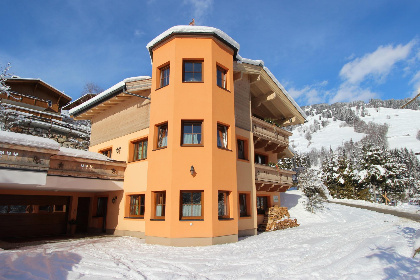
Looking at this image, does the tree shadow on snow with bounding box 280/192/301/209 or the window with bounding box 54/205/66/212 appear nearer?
the window with bounding box 54/205/66/212

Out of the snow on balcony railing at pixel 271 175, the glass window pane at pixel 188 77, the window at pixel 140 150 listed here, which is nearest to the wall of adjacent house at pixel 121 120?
the window at pixel 140 150

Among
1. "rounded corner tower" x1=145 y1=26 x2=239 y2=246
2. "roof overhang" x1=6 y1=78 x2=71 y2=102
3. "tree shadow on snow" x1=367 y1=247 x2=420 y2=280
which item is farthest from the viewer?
"roof overhang" x1=6 y1=78 x2=71 y2=102

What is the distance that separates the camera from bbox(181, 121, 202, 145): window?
13297 mm

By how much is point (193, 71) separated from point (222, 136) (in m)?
3.89

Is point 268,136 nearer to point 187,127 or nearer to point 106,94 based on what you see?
point 187,127

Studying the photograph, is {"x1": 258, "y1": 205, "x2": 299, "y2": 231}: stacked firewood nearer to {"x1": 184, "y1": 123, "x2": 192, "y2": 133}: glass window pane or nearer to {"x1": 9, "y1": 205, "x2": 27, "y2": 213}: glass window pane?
{"x1": 184, "y1": 123, "x2": 192, "y2": 133}: glass window pane

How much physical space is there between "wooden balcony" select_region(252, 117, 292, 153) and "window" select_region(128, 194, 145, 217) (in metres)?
8.43

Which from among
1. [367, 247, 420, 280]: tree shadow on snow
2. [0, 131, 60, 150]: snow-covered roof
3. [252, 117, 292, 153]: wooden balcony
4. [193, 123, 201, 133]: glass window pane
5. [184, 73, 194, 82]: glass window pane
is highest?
[184, 73, 194, 82]: glass window pane

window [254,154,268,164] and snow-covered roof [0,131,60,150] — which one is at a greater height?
window [254,154,268,164]

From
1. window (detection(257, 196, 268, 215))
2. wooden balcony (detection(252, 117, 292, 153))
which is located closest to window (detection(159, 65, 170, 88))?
wooden balcony (detection(252, 117, 292, 153))

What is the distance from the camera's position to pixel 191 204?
41.2 ft

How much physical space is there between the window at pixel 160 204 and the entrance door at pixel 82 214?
8.55m

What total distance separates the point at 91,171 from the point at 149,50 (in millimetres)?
8007

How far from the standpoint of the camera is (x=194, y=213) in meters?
12.5
